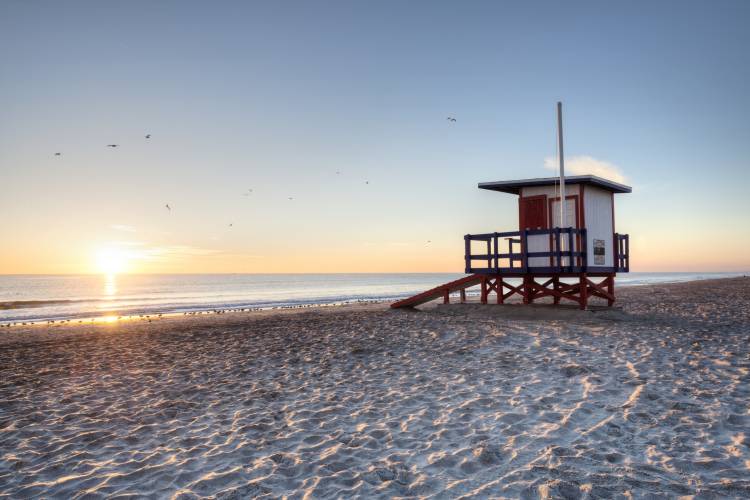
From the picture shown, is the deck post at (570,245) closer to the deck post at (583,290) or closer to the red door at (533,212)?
the deck post at (583,290)

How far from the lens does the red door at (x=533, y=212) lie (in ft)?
58.5

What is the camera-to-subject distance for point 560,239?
1678cm

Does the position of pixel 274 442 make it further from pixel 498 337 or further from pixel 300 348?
pixel 498 337

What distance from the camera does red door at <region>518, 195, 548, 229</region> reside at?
17.8 metres

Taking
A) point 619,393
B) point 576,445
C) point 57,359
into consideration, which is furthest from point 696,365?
point 57,359

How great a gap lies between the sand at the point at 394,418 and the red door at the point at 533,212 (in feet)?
21.9

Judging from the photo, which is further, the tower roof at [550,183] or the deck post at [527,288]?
the deck post at [527,288]

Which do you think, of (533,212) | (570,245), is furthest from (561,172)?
(570,245)

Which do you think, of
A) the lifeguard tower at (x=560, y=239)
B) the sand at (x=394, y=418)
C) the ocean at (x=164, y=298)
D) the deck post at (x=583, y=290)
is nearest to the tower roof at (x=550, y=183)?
the lifeguard tower at (x=560, y=239)

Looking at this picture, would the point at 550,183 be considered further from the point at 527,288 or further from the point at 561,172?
the point at 527,288

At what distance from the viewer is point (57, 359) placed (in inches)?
454

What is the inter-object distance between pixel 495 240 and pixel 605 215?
15.0 feet

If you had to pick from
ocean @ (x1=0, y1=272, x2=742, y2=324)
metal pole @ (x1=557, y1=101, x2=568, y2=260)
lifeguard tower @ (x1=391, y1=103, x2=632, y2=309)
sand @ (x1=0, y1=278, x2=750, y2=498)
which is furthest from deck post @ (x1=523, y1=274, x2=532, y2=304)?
ocean @ (x1=0, y1=272, x2=742, y2=324)

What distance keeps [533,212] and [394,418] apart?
537 inches
